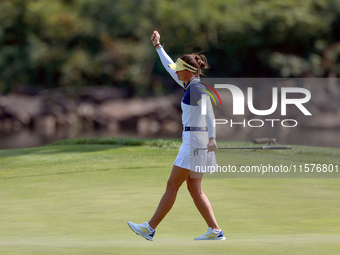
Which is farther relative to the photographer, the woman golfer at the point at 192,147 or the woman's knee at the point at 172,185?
the woman's knee at the point at 172,185

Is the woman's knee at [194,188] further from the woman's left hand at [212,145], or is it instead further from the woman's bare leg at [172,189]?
the woman's left hand at [212,145]

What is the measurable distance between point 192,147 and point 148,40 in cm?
4085

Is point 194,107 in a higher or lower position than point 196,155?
higher

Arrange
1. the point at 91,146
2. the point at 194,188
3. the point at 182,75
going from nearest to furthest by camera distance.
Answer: the point at 194,188
the point at 182,75
the point at 91,146

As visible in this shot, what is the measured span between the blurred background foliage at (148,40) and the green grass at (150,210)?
3102cm

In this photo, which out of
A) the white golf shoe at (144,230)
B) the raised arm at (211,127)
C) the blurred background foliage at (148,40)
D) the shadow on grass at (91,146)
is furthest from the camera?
the blurred background foliage at (148,40)

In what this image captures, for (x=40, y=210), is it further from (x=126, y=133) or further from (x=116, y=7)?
(x=116, y=7)

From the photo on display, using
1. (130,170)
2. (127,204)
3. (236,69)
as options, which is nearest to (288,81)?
(236,69)

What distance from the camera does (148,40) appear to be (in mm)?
46312

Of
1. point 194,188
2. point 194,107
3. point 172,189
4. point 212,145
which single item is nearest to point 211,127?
point 212,145

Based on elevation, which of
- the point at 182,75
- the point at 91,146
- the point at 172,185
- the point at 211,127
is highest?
the point at 182,75

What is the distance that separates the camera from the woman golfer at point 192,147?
5926 millimetres

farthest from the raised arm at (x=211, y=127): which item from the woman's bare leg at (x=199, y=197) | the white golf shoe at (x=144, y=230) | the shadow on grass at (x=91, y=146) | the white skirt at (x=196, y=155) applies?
the shadow on grass at (x=91, y=146)

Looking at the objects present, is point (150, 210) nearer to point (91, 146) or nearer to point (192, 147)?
point (192, 147)
